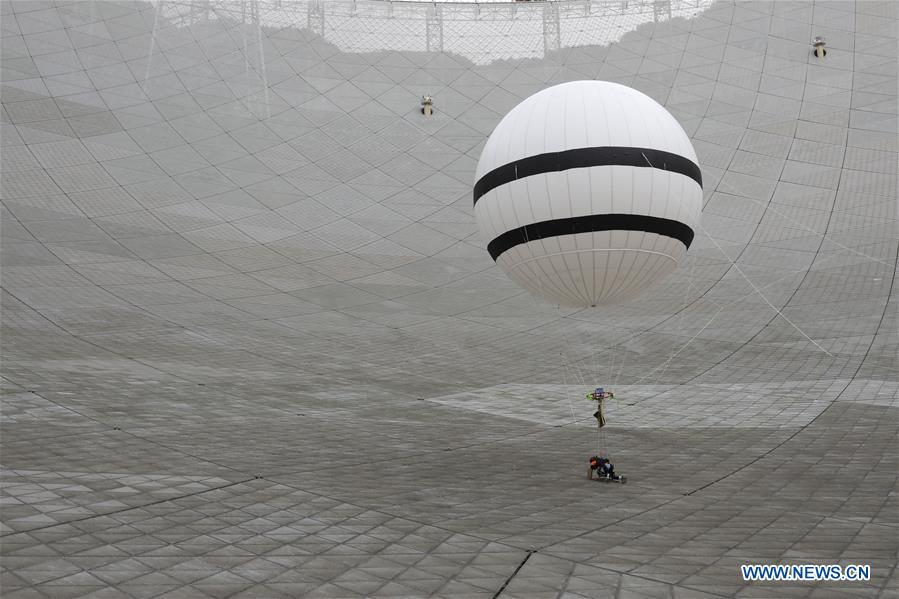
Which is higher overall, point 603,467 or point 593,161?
point 593,161

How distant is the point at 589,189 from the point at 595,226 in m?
0.70

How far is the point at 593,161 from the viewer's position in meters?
11.6

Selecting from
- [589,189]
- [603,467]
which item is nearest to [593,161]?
[589,189]

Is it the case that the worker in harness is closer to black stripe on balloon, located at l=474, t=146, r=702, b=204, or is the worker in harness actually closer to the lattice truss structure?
the lattice truss structure

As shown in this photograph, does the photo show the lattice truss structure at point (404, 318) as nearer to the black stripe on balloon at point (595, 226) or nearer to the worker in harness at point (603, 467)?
the worker in harness at point (603, 467)

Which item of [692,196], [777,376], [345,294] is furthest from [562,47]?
[692,196]

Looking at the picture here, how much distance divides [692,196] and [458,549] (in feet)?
26.4

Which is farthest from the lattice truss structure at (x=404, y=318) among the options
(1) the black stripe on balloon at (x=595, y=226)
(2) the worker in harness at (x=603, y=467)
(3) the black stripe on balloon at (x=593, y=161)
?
(3) the black stripe on balloon at (x=593, y=161)

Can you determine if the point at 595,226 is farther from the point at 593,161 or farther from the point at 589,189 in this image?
the point at 593,161

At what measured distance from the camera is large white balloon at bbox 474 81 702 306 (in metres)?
11.7

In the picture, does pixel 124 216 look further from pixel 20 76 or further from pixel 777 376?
pixel 777 376

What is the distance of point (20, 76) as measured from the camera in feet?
94.3

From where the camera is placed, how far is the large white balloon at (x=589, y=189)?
1169cm

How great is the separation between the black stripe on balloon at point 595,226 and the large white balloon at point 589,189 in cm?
2
